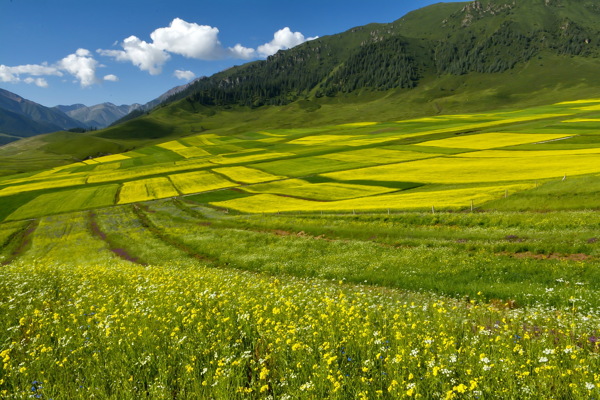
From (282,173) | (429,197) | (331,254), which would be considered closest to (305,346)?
(331,254)

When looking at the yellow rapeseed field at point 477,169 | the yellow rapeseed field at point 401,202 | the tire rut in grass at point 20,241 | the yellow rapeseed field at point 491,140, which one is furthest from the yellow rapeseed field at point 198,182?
the yellow rapeseed field at point 491,140

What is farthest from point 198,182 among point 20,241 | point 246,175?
point 20,241

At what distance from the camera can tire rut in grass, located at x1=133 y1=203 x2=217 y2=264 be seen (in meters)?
35.2

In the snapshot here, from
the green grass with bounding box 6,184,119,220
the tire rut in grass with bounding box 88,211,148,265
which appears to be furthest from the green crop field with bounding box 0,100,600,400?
the green grass with bounding box 6,184,119,220

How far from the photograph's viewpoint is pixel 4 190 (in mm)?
106125

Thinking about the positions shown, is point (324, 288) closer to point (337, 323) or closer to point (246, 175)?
point (337, 323)

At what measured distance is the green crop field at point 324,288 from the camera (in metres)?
6.20

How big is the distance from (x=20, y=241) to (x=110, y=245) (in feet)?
69.4

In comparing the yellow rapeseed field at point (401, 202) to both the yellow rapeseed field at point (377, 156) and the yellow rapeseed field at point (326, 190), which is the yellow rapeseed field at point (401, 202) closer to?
the yellow rapeseed field at point (326, 190)

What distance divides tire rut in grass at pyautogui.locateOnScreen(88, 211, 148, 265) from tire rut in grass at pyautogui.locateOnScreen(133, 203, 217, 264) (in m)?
4.73

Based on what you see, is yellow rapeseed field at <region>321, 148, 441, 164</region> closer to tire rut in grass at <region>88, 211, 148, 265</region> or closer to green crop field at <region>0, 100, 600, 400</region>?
green crop field at <region>0, 100, 600, 400</region>

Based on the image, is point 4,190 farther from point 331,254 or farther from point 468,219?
point 468,219

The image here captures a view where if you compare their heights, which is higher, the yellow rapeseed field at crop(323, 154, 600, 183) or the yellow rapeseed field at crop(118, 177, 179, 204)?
the yellow rapeseed field at crop(118, 177, 179, 204)

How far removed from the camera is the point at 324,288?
1505 cm
